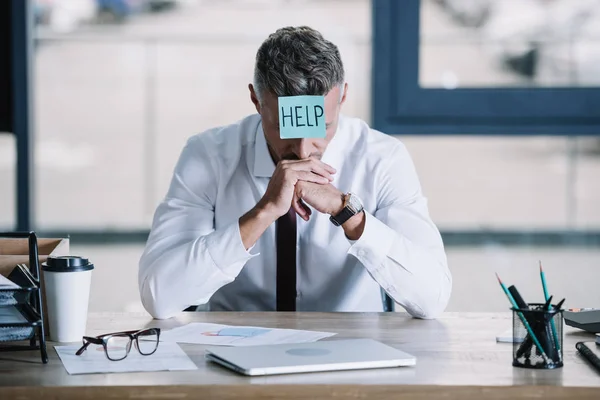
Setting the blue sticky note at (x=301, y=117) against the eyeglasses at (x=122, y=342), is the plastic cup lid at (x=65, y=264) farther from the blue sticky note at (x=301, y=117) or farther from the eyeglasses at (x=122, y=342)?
the blue sticky note at (x=301, y=117)

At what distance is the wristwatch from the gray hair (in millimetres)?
273

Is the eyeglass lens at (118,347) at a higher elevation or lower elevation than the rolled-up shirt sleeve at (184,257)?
lower

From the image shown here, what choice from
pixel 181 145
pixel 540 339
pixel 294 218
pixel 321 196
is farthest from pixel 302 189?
pixel 181 145

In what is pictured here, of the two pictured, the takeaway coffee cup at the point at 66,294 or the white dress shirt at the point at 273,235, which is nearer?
the takeaway coffee cup at the point at 66,294

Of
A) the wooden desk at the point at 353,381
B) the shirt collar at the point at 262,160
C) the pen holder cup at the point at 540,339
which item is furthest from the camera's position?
the shirt collar at the point at 262,160

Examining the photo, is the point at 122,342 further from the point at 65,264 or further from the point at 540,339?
the point at 540,339

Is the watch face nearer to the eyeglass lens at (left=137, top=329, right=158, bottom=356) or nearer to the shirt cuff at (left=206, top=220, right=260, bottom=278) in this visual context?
the shirt cuff at (left=206, top=220, right=260, bottom=278)

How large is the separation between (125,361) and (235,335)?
0.25 meters

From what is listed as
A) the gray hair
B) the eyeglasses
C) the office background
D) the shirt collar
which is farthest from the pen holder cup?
the office background

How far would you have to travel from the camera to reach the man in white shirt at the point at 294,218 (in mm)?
1890

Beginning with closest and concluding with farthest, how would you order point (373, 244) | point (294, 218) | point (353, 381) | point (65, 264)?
point (353, 381) < point (65, 264) < point (373, 244) < point (294, 218)

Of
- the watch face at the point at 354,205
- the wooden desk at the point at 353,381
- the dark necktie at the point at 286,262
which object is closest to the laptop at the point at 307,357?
the wooden desk at the point at 353,381

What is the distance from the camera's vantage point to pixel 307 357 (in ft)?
4.46

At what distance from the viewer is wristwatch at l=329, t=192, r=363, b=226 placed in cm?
191
